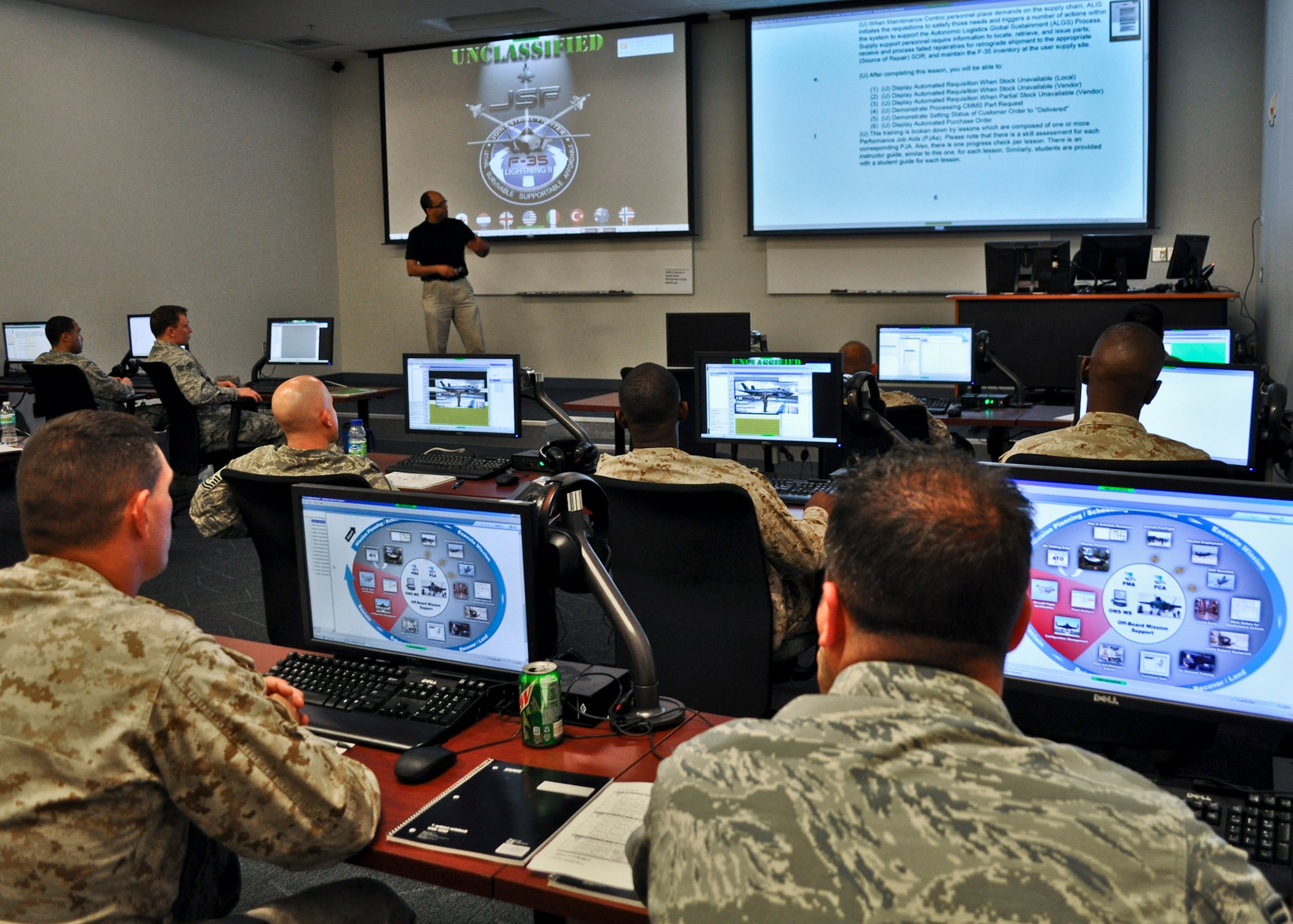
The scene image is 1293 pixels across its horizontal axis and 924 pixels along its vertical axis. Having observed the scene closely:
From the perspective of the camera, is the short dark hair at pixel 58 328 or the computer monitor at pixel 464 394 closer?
the computer monitor at pixel 464 394

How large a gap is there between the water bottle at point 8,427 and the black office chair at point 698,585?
136 inches

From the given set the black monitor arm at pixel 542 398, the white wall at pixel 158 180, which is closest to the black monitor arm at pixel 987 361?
the black monitor arm at pixel 542 398

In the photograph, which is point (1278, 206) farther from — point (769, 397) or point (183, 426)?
point (183, 426)

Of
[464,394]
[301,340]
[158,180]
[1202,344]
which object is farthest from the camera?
[158,180]

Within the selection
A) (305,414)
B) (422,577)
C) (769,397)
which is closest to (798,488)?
(769,397)

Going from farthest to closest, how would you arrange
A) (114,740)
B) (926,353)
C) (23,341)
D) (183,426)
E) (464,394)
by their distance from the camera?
(23,341), (183,426), (926,353), (464,394), (114,740)

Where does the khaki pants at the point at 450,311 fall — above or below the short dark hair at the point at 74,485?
above

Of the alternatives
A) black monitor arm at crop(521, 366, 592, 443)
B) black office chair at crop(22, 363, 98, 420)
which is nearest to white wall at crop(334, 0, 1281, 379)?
black office chair at crop(22, 363, 98, 420)

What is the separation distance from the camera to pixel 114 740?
3.84 ft

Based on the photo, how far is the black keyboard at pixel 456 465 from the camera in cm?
385

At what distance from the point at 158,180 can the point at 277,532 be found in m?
6.96

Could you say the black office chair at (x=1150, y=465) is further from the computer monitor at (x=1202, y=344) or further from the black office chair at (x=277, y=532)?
the computer monitor at (x=1202, y=344)

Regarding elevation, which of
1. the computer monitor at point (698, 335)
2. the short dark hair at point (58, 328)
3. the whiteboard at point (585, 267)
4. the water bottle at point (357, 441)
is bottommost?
the water bottle at point (357, 441)

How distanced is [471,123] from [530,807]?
8588 millimetres
